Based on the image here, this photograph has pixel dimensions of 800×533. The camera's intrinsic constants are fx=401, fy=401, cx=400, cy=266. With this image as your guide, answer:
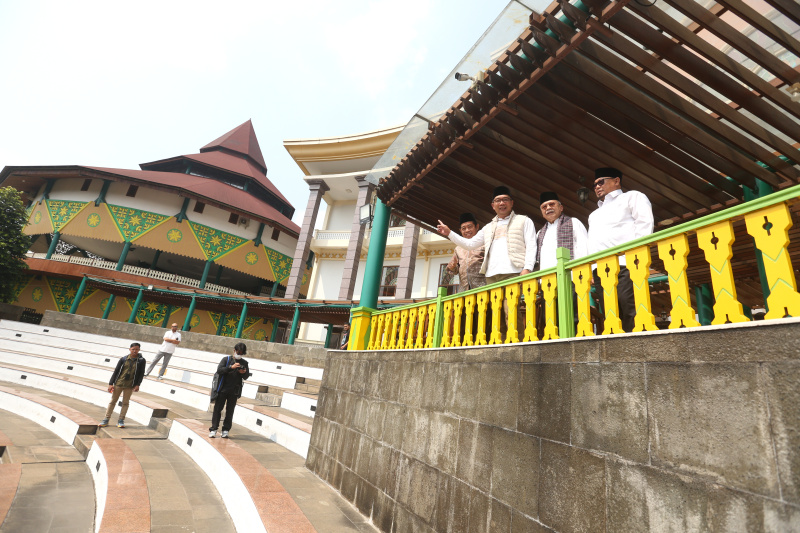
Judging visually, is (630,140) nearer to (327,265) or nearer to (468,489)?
(468,489)

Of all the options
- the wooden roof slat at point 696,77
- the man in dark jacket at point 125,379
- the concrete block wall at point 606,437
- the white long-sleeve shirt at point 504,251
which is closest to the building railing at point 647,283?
the concrete block wall at point 606,437

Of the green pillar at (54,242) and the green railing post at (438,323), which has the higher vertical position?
the green pillar at (54,242)

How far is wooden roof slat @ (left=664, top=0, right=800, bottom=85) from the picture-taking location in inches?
109

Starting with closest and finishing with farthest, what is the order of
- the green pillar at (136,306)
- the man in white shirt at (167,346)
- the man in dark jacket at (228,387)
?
the man in dark jacket at (228,387) < the man in white shirt at (167,346) < the green pillar at (136,306)

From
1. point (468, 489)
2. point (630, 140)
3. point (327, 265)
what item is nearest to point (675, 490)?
point (468, 489)

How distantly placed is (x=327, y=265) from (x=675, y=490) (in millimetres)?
20304

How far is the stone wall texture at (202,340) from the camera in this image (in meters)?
13.0

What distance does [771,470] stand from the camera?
1.49 meters

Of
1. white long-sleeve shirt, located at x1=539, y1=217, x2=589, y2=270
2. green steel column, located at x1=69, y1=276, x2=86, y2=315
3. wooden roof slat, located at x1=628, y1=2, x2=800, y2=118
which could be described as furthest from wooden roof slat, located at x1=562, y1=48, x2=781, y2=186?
green steel column, located at x1=69, y1=276, x2=86, y2=315

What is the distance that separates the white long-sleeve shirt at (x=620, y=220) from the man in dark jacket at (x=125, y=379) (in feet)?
25.0

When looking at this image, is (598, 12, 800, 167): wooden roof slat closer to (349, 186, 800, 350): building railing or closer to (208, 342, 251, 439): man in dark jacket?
(349, 186, 800, 350): building railing

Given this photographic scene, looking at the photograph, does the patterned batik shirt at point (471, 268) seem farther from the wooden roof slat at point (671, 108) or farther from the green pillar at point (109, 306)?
the green pillar at point (109, 306)

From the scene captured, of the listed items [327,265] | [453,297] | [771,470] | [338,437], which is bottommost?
[338,437]

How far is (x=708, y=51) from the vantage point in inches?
113
